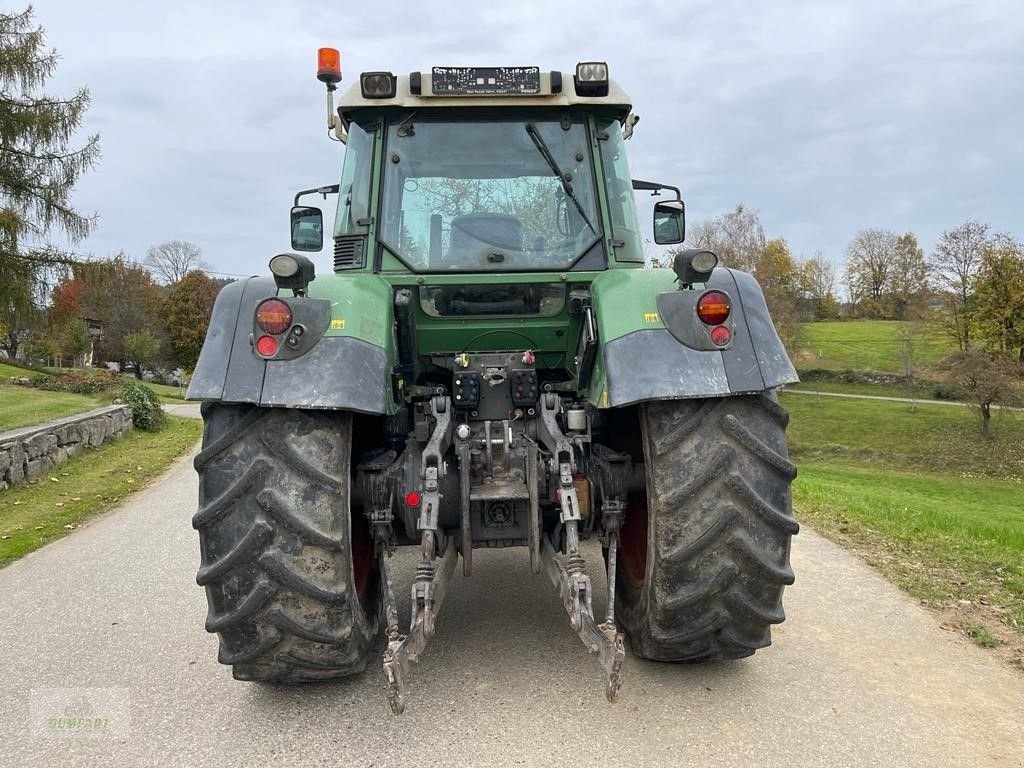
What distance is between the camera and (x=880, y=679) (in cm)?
364

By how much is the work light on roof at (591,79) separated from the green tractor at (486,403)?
0.01 meters

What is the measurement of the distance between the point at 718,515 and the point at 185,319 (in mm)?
49112

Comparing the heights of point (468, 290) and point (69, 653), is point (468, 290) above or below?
above

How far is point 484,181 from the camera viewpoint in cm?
417

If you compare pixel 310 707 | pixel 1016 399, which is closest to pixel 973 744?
pixel 310 707

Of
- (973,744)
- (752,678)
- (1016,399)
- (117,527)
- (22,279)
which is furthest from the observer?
(1016,399)

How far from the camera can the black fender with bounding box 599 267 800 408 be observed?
3.11 metres

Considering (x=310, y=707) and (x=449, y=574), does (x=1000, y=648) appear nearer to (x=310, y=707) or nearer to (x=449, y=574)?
(x=449, y=574)

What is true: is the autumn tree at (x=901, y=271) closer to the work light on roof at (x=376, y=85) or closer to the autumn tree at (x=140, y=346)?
the autumn tree at (x=140, y=346)

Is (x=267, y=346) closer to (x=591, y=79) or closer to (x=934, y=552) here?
(x=591, y=79)

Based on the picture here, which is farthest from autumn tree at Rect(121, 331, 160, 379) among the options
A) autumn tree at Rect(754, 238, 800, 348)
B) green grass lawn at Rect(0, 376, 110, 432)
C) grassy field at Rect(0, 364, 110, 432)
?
autumn tree at Rect(754, 238, 800, 348)

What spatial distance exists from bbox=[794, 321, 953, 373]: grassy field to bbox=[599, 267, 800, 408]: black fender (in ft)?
121

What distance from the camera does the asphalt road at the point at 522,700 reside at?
3.01 m

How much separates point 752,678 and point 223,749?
2308 mm
